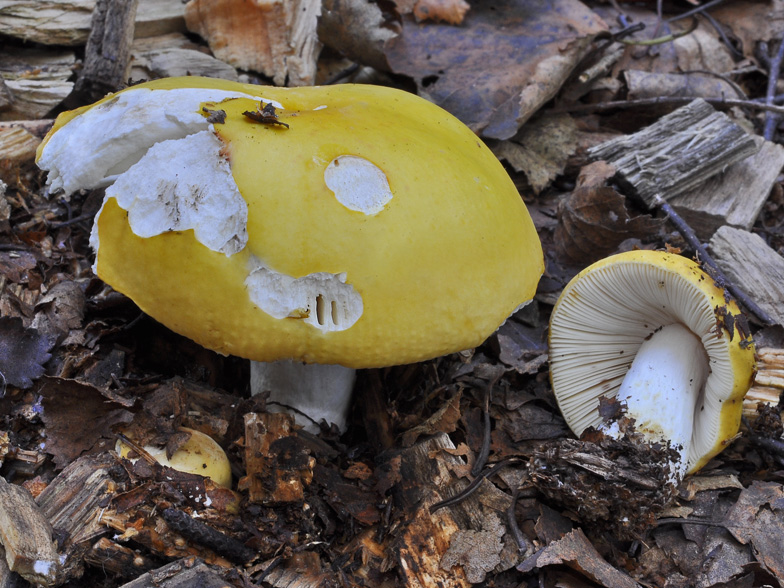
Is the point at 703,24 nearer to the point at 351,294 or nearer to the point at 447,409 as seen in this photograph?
the point at 447,409

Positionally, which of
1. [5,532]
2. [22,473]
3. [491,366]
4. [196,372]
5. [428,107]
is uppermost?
[428,107]

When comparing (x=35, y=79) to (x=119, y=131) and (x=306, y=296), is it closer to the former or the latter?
(x=119, y=131)

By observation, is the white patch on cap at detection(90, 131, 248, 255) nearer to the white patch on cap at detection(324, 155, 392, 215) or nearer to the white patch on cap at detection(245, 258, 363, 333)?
the white patch on cap at detection(245, 258, 363, 333)

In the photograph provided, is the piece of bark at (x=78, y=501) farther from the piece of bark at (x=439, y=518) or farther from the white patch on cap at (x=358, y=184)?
the white patch on cap at (x=358, y=184)

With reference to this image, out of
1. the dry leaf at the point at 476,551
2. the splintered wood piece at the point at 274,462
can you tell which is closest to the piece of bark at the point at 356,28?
the splintered wood piece at the point at 274,462

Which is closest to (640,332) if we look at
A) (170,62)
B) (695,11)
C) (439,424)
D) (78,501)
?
(439,424)

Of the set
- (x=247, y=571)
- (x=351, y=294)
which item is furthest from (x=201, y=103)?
(x=247, y=571)
